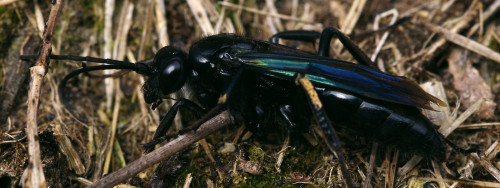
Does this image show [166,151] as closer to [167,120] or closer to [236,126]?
[167,120]

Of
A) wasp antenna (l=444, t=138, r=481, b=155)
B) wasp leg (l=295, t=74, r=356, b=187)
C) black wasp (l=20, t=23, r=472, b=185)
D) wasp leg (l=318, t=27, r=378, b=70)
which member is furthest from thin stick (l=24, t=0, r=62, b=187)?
wasp antenna (l=444, t=138, r=481, b=155)

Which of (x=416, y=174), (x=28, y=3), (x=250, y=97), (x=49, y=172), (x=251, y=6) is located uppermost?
(x=28, y=3)

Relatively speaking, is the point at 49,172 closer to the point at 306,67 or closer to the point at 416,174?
the point at 306,67

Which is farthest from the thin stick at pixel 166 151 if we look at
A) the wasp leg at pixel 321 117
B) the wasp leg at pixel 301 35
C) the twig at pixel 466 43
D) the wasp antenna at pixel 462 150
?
the twig at pixel 466 43

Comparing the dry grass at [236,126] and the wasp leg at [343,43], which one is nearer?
the dry grass at [236,126]

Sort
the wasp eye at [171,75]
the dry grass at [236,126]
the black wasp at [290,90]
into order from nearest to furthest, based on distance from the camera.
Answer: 1. the black wasp at [290,90]
2. the wasp eye at [171,75]
3. the dry grass at [236,126]

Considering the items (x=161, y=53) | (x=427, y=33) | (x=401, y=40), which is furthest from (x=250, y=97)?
(x=427, y=33)

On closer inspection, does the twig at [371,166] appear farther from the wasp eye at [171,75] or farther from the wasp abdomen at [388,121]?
the wasp eye at [171,75]
